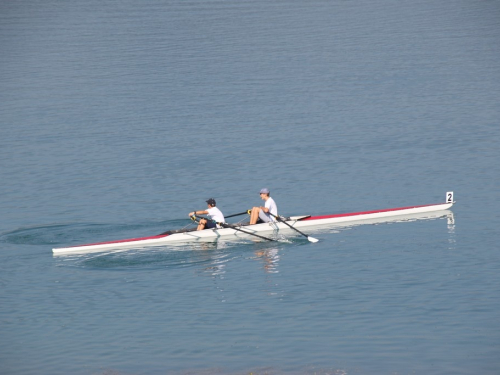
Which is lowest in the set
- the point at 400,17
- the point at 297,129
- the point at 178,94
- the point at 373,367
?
the point at 373,367

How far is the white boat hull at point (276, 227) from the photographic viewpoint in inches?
1037

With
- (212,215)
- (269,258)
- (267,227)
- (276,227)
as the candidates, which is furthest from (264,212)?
(269,258)

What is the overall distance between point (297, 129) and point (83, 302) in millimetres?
25733

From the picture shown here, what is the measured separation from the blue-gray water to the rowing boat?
1.51 feet

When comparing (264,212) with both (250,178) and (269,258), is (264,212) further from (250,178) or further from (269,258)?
(250,178)

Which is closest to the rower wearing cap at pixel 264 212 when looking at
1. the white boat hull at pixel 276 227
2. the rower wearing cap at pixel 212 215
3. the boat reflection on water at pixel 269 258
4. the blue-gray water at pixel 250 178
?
the white boat hull at pixel 276 227

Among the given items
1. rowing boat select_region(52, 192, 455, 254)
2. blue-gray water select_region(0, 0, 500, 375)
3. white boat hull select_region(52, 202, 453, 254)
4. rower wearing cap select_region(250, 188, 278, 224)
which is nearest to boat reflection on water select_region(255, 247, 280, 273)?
blue-gray water select_region(0, 0, 500, 375)

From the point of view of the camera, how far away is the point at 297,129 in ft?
151

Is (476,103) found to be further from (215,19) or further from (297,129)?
(215,19)

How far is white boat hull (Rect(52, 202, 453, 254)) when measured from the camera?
2634 centimetres

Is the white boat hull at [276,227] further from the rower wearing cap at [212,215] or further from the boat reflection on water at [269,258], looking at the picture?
the boat reflection on water at [269,258]

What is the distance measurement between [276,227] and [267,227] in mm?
363

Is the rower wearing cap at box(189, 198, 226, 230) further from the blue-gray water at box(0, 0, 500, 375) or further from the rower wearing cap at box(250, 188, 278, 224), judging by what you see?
the rower wearing cap at box(250, 188, 278, 224)

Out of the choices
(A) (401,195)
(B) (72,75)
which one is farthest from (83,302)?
(B) (72,75)
